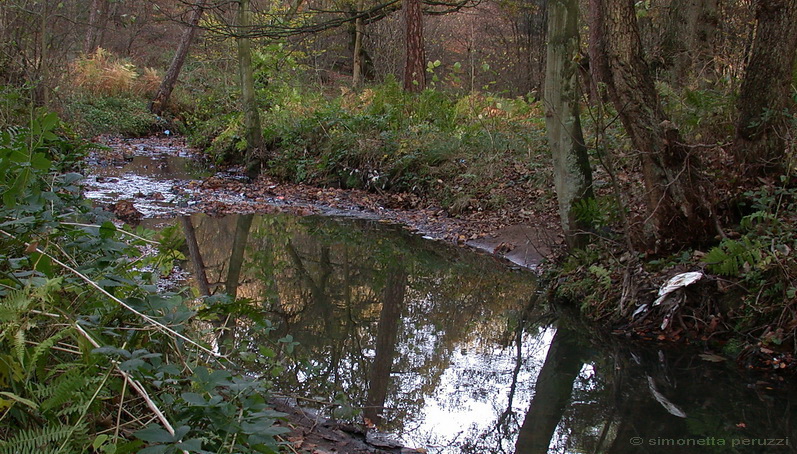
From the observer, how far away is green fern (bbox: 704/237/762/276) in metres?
4.80

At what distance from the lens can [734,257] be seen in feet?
15.9

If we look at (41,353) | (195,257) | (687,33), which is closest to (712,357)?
(41,353)

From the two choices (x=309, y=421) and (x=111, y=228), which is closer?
(x=111, y=228)

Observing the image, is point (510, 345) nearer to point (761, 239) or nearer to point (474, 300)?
point (474, 300)

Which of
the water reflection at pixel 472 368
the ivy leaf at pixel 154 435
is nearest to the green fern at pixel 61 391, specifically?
the ivy leaf at pixel 154 435

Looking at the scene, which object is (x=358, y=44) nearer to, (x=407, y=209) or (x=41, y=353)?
(x=407, y=209)

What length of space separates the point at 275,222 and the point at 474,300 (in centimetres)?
451

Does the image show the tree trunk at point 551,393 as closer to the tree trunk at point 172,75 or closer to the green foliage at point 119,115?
the green foliage at point 119,115

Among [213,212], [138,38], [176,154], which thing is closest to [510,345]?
[213,212]

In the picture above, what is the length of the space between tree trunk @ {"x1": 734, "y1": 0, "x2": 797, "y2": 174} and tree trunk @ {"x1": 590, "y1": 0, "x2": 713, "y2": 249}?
61cm

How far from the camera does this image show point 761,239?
16.2ft

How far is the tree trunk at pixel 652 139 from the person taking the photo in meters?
5.38

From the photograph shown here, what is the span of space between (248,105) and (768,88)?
10.1m

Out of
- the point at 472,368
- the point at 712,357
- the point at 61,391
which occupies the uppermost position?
the point at 61,391
